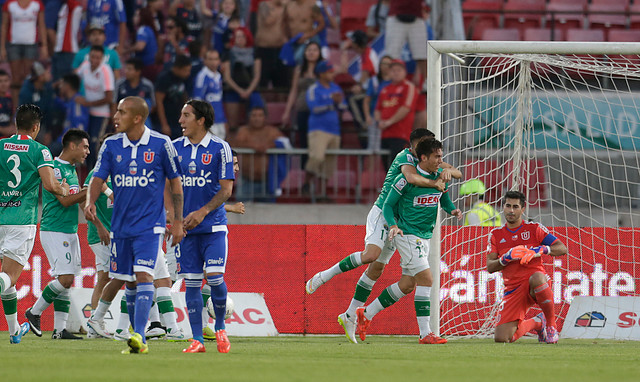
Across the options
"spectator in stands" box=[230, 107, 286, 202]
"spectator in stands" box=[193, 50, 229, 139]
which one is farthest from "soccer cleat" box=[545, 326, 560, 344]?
"spectator in stands" box=[193, 50, 229, 139]

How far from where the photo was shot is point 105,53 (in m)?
16.7

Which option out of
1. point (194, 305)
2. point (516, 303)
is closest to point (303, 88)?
point (516, 303)

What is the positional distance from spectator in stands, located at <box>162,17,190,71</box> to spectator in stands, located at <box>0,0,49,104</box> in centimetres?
219

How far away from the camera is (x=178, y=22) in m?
17.4

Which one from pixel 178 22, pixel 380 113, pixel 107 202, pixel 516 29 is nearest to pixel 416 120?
pixel 380 113

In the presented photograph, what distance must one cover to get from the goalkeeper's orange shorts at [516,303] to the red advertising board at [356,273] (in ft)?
3.02

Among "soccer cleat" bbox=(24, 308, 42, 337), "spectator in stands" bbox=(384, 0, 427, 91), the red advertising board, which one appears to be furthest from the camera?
"spectator in stands" bbox=(384, 0, 427, 91)

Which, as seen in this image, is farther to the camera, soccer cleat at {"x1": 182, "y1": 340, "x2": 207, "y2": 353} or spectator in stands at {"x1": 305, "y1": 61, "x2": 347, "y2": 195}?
spectator in stands at {"x1": 305, "y1": 61, "x2": 347, "y2": 195}

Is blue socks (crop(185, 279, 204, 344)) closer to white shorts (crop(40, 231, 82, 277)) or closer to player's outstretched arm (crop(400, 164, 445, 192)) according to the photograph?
white shorts (crop(40, 231, 82, 277))

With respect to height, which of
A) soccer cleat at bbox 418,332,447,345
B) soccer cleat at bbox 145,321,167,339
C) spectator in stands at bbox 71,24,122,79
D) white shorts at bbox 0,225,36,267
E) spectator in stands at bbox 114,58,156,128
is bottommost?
soccer cleat at bbox 418,332,447,345

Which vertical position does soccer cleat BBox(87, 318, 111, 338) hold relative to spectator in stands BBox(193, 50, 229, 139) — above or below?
below

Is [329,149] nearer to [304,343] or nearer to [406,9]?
[406,9]

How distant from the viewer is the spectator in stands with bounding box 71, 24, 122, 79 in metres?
16.7

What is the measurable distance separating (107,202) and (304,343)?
8.90ft
